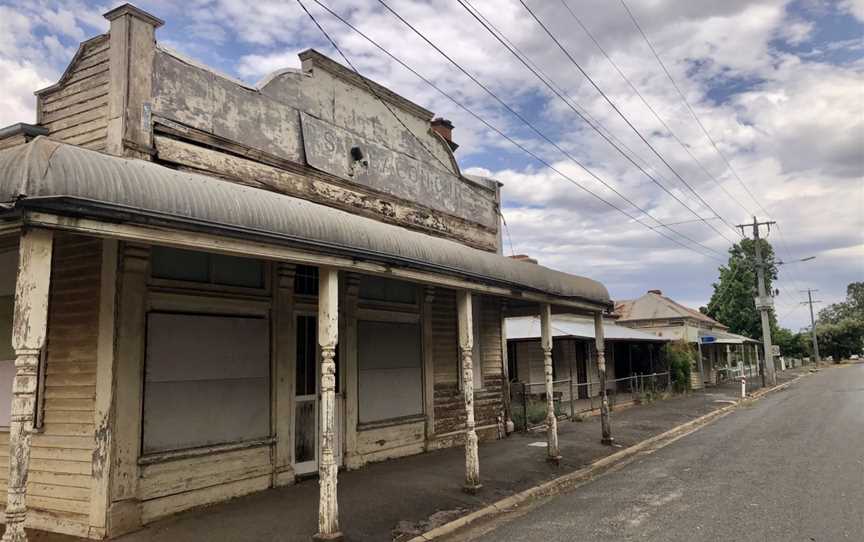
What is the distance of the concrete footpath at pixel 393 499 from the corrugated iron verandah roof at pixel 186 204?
10.0 feet

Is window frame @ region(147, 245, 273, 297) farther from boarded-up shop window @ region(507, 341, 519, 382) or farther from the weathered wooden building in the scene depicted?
boarded-up shop window @ region(507, 341, 519, 382)

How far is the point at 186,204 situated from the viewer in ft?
17.0

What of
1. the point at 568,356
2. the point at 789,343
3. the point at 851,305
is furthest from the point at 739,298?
the point at 851,305

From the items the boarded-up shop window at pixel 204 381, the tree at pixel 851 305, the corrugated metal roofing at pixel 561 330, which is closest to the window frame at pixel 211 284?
the boarded-up shop window at pixel 204 381

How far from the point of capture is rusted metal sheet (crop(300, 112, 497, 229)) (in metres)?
9.67

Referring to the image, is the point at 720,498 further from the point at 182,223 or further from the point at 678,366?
the point at 678,366

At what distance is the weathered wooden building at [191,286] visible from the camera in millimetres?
4750

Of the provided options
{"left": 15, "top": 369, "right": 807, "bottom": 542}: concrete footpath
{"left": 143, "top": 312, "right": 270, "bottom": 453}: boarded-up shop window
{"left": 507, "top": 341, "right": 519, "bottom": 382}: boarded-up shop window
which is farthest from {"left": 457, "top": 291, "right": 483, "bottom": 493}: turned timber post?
{"left": 507, "top": 341, "right": 519, "bottom": 382}: boarded-up shop window

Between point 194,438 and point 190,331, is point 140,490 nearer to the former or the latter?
point 194,438

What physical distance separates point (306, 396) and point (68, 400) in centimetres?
331

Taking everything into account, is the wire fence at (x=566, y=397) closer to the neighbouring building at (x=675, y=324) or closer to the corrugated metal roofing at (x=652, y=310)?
the neighbouring building at (x=675, y=324)

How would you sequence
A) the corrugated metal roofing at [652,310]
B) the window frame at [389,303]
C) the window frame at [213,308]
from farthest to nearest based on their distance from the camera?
the corrugated metal roofing at [652,310]
the window frame at [389,303]
the window frame at [213,308]

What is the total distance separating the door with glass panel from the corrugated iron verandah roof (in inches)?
97.6

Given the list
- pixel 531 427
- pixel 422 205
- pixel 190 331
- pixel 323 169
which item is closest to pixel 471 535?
pixel 190 331
